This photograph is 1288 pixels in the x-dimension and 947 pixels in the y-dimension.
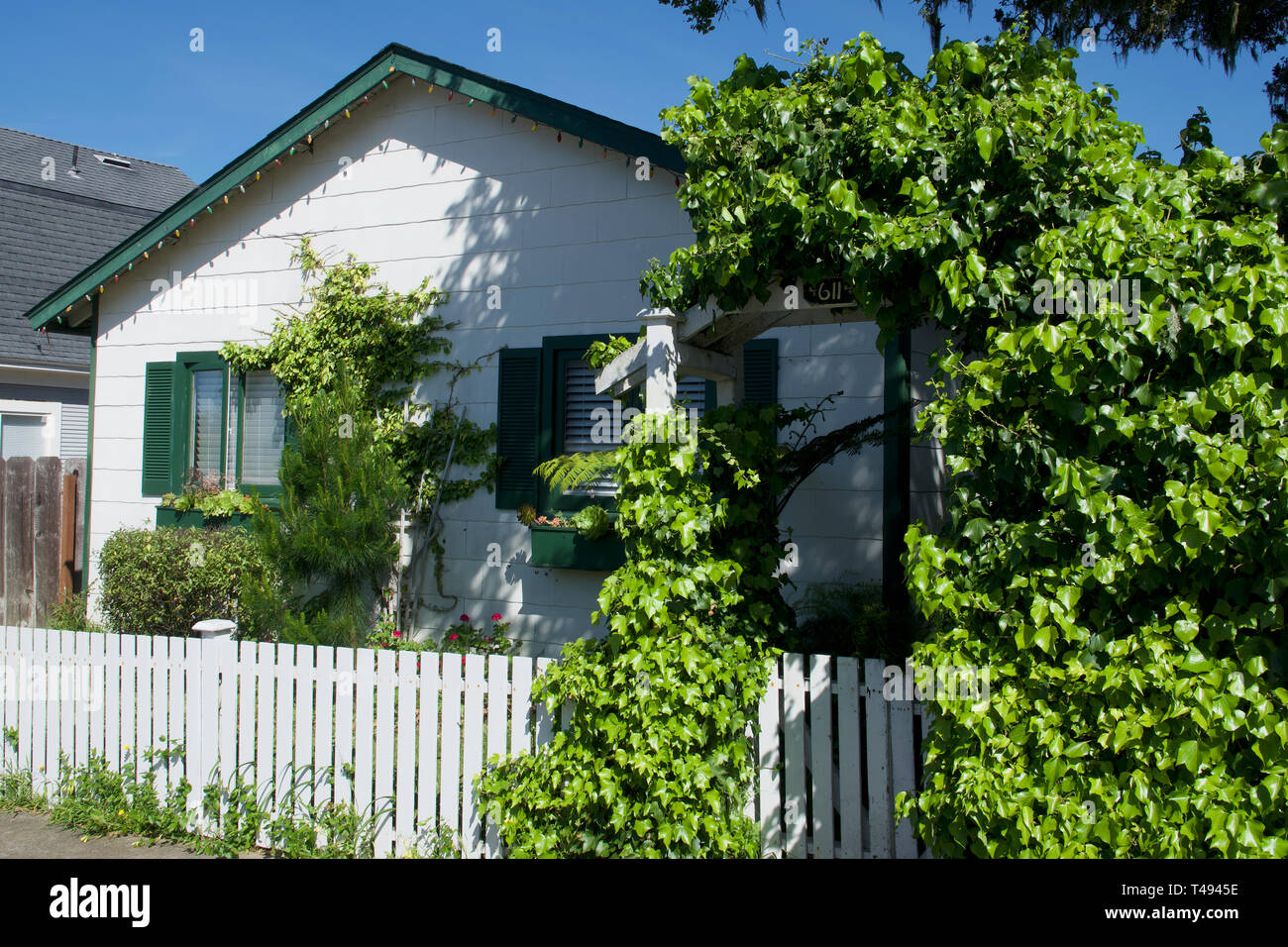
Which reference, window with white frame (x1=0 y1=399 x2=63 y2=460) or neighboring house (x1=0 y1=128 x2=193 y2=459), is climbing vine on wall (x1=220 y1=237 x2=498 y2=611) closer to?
neighboring house (x1=0 y1=128 x2=193 y2=459)

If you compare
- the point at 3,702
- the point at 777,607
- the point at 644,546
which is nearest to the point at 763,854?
the point at 777,607

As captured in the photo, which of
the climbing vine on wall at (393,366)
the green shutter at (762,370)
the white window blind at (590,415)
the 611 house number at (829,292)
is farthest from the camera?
the climbing vine on wall at (393,366)

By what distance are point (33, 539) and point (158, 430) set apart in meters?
1.93

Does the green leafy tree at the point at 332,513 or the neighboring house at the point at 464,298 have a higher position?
the neighboring house at the point at 464,298

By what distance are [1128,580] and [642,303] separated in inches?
187

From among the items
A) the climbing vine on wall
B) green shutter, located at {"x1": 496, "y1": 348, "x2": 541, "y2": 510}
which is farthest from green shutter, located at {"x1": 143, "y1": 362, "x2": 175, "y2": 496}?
green shutter, located at {"x1": 496, "y1": 348, "x2": 541, "y2": 510}

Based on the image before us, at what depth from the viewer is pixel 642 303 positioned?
284 inches

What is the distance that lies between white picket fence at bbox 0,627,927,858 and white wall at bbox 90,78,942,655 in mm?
2147

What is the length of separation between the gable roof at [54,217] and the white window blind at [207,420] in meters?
5.69

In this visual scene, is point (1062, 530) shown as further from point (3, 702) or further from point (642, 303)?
point (3, 702)

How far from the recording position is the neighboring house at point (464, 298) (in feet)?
22.0

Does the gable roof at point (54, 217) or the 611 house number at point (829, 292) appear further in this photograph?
the gable roof at point (54, 217)

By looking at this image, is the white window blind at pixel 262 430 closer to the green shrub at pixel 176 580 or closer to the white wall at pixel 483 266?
the white wall at pixel 483 266

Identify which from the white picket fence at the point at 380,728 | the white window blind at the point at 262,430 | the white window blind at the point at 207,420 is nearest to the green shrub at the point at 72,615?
the white window blind at the point at 207,420
